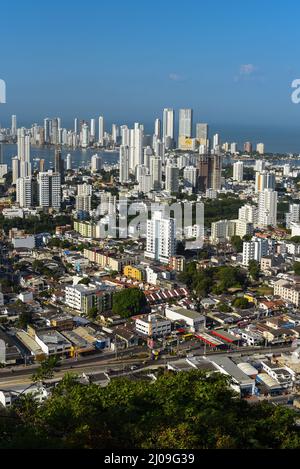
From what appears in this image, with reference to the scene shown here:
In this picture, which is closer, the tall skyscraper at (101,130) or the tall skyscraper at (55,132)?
the tall skyscraper at (55,132)

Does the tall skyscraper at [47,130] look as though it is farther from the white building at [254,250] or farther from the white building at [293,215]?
the white building at [254,250]

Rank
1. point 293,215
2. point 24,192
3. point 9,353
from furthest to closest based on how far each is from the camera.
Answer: point 24,192
point 293,215
point 9,353

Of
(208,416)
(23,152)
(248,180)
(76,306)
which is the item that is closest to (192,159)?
(248,180)

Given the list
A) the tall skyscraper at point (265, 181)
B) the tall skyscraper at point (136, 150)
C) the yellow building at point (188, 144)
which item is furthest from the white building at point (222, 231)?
the yellow building at point (188, 144)

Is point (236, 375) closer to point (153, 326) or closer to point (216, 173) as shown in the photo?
point (153, 326)

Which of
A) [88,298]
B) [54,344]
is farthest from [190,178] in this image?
[54,344]

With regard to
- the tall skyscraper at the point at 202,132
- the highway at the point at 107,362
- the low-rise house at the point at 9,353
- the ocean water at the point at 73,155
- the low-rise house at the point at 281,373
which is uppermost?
the tall skyscraper at the point at 202,132

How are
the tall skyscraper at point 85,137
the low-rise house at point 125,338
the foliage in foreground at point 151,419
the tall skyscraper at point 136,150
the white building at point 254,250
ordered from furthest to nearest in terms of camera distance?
the tall skyscraper at point 85,137, the tall skyscraper at point 136,150, the white building at point 254,250, the low-rise house at point 125,338, the foliage in foreground at point 151,419
